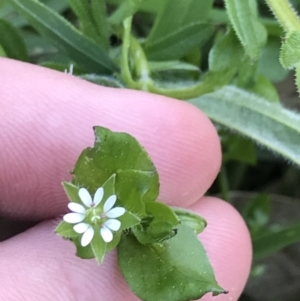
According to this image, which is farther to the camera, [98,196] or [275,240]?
[275,240]

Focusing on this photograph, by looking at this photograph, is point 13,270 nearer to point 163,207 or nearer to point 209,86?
point 163,207

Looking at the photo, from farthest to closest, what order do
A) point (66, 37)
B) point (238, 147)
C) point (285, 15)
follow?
point (238, 147)
point (66, 37)
point (285, 15)

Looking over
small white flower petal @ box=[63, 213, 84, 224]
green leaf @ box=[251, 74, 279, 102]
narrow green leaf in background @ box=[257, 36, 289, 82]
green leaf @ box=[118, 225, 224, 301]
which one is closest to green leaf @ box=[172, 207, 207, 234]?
green leaf @ box=[118, 225, 224, 301]

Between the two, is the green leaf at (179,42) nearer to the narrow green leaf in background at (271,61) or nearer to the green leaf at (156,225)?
the narrow green leaf in background at (271,61)

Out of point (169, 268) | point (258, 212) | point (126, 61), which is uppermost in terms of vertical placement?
point (126, 61)

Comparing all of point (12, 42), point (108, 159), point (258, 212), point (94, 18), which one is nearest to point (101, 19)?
point (94, 18)

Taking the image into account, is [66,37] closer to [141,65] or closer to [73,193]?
[141,65]

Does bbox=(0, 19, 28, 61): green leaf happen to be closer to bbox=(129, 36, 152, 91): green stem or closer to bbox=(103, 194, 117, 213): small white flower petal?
bbox=(129, 36, 152, 91): green stem
